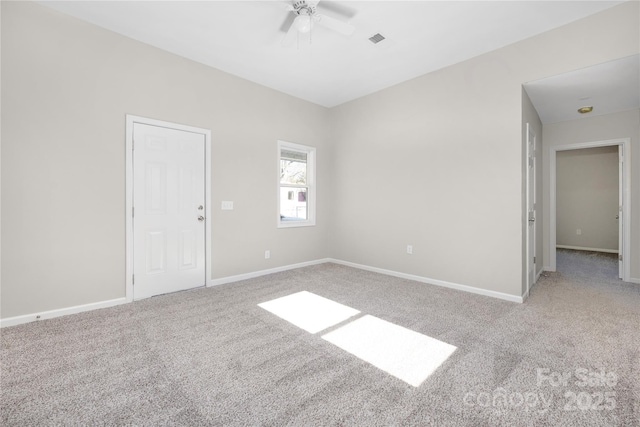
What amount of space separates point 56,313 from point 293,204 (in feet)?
10.4

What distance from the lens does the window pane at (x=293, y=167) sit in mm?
4578

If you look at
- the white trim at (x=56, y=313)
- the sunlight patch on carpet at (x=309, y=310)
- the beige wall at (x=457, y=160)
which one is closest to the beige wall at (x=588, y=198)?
the beige wall at (x=457, y=160)

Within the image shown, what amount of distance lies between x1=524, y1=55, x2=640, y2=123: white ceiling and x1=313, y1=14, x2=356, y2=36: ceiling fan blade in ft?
6.92

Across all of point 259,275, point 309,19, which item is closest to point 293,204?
point 259,275

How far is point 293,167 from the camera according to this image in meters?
4.75

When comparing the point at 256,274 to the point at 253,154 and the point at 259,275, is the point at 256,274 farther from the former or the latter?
the point at 253,154

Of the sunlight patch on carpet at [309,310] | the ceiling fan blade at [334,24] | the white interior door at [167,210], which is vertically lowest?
the sunlight patch on carpet at [309,310]

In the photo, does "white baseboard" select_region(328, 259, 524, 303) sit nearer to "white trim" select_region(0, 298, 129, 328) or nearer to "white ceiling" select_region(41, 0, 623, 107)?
"white ceiling" select_region(41, 0, 623, 107)

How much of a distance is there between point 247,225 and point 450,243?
2.79 metres

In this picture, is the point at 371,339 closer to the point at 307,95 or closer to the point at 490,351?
the point at 490,351

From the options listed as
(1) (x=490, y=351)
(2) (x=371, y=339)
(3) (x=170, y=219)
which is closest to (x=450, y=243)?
(1) (x=490, y=351)

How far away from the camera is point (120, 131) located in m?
2.92

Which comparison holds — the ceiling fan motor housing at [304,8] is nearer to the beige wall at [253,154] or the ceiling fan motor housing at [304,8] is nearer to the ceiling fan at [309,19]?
the ceiling fan at [309,19]

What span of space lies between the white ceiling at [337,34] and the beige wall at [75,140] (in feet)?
0.85
